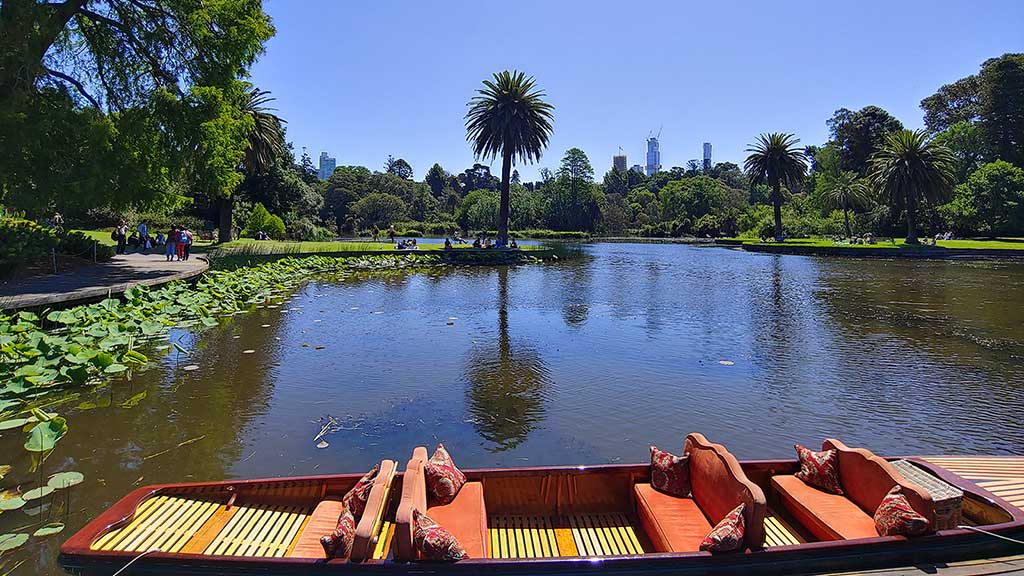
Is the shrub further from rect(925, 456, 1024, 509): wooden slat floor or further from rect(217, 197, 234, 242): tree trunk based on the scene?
rect(925, 456, 1024, 509): wooden slat floor

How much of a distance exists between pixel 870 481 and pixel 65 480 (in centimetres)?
873

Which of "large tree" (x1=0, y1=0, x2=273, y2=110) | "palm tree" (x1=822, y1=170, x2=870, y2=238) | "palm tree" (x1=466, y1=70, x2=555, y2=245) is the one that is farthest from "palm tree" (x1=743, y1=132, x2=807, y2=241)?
"large tree" (x1=0, y1=0, x2=273, y2=110)

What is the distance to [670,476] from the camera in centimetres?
544

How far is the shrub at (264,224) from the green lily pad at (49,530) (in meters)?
45.8

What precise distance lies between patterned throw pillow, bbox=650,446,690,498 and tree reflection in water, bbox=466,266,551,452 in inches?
132

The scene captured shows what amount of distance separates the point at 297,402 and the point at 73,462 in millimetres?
3479

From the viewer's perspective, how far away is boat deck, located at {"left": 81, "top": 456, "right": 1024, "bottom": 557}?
459 cm

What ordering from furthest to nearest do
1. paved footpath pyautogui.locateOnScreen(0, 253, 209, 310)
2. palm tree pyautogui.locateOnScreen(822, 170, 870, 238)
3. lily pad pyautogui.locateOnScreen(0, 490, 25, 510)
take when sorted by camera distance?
palm tree pyautogui.locateOnScreen(822, 170, 870, 238) < paved footpath pyautogui.locateOnScreen(0, 253, 209, 310) < lily pad pyautogui.locateOnScreen(0, 490, 25, 510)

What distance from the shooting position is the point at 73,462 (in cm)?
757

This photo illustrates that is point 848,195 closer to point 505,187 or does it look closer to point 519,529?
point 505,187

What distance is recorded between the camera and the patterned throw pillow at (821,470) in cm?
539

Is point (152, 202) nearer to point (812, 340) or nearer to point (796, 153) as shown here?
point (812, 340)

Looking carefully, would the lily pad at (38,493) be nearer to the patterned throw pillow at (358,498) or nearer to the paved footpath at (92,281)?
the patterned throw pillow at (358,498)

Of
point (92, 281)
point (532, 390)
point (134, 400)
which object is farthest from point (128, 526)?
point (92, 281)
